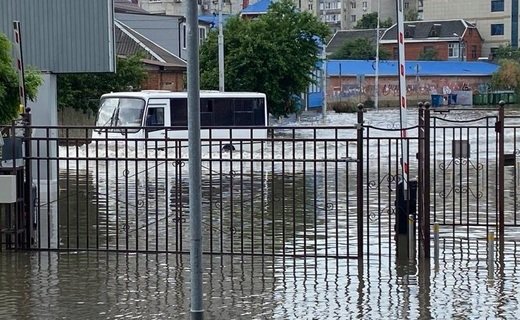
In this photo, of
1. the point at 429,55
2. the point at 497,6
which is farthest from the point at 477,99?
the point at 497,6

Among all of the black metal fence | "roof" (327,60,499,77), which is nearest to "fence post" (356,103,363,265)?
the black metal fence

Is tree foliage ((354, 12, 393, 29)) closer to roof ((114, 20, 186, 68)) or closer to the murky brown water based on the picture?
roof ((114, 20, 186, 68))

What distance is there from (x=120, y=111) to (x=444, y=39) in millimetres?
78453

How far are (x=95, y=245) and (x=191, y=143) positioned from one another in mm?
7384

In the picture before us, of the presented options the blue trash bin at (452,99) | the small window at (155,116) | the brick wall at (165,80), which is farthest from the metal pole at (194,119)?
the blue trash bin at (452,99)

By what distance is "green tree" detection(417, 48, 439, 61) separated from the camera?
108 m

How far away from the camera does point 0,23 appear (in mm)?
23438

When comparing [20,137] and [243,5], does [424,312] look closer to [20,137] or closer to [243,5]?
[20,137]

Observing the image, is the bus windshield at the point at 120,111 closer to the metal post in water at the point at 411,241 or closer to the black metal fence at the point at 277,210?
the black metal fence at the point at 277,210

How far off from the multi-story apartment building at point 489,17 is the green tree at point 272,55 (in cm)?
6577

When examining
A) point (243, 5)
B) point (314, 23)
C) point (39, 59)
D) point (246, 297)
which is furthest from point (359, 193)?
point (243, 5)

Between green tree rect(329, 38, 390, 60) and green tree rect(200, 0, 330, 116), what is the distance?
54.3 meters

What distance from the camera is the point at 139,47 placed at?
2151 inches

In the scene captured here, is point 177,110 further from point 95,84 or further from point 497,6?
point 497,6
